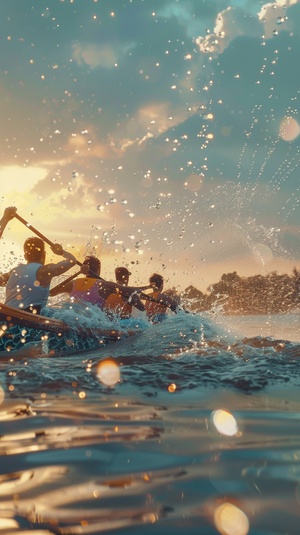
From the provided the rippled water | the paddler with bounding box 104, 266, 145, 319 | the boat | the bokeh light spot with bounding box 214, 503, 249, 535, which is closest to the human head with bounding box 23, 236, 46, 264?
the boat

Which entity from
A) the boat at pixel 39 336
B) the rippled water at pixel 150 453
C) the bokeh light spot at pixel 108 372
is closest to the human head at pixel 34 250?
the boat at pixel 39 336

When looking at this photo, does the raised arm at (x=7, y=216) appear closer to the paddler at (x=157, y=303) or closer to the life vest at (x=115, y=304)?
the life vest at (x=115, y=304)

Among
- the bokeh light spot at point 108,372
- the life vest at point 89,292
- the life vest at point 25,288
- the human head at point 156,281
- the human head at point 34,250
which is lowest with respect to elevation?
the bokeh light spot at point 108,372

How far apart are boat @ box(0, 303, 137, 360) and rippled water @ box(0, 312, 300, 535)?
3098 millimetres

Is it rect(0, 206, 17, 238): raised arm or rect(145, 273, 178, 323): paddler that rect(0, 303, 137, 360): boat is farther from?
rect(145, 273, 178, 323): paddler

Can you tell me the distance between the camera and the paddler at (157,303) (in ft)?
52.7

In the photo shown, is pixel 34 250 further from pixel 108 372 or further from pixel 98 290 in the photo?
pixel 108 372

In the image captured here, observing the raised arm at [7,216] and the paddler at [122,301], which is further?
the paddler at [122,301]

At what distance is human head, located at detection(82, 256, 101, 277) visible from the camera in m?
13.8

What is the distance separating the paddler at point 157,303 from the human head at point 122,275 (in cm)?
119

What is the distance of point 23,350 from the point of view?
9.55 meters

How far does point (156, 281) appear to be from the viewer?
1628cm

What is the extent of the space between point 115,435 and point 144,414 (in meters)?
0.75

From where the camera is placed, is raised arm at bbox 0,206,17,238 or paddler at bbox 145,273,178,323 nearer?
raised arm at bbox 0,206,17,238
